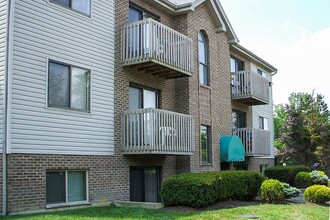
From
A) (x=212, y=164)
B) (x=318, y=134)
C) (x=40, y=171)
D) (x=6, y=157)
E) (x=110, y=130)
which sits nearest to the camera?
(x=6, y=157)

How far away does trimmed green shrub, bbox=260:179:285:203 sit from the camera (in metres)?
15.6

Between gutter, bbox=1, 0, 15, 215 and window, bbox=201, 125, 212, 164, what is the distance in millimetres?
10679

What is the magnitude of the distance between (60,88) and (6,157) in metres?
2.85

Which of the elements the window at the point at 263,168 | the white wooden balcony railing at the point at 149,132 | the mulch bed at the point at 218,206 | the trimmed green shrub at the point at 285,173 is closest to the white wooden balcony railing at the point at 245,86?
the trimmed green shrub at the point at 285,173

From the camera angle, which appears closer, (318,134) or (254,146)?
(254,146)

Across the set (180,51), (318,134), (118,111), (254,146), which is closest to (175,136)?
(118,111)

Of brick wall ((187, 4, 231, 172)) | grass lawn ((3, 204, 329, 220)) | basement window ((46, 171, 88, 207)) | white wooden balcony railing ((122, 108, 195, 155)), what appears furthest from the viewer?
brick wall ((187, 4, 231, 172))

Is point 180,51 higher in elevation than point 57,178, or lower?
higher

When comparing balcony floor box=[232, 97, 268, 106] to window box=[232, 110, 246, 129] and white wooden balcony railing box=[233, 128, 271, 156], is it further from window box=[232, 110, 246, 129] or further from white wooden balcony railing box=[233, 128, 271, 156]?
white wooden balcony railing box=[233, 128, 271, 156]

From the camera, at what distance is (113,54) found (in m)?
15.4

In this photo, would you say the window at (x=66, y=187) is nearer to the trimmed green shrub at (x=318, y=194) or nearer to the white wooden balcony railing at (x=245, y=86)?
the trimmed green shrub at (x=318, y=194)

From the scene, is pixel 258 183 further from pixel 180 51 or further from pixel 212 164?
pixel 180 51

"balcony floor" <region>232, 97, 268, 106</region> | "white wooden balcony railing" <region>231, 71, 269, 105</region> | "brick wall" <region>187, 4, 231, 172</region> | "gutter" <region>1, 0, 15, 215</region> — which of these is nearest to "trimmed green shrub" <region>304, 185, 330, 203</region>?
"brick wall" <region>187, 4, 231, 172</region>

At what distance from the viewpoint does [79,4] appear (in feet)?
46.4
